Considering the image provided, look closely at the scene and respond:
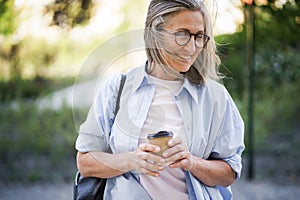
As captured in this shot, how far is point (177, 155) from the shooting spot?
1.47 m

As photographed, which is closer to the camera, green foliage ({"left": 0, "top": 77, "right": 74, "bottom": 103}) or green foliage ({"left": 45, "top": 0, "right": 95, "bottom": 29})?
green foliage ({"left": 45, "top": 0, "right": 95, "bottom": 29})

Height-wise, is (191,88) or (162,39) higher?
(162,39)

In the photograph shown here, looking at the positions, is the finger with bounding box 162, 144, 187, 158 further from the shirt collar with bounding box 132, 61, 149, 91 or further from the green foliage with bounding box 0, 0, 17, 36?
the green foliage with bounding box 0, 0, 17, 36

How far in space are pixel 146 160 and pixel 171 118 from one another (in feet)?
0.53

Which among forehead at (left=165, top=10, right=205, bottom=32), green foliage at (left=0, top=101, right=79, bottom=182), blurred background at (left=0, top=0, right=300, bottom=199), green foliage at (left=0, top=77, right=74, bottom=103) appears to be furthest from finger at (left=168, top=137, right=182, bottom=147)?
green foliage at (left=0, top=77, right=74, bottom=103)

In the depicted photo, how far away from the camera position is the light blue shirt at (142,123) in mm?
1567

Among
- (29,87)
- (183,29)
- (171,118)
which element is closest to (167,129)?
(171,118)

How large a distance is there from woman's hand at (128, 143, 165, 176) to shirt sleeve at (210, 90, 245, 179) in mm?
207

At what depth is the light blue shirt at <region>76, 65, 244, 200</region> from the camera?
5.14ft

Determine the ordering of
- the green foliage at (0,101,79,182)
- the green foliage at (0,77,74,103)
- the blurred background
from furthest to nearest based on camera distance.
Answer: the green foliage at (0,77,74,103), the green foliage at (0,101,79,182), the blurred background

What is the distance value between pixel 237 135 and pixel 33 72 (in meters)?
4.58

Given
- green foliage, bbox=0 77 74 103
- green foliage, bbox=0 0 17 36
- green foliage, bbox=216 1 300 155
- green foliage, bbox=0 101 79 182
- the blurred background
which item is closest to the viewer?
green foliage, bbox=0 0 17 36

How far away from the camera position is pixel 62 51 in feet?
19.1

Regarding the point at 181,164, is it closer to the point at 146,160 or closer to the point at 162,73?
the point at 146,160
